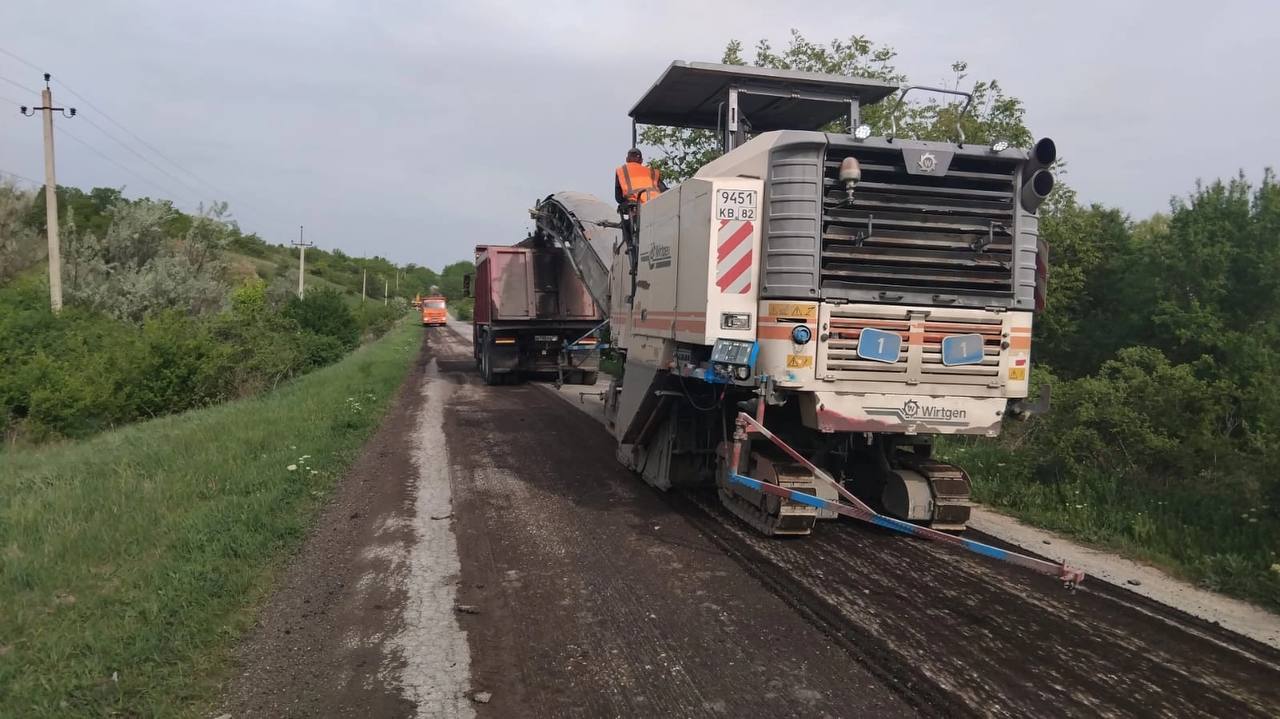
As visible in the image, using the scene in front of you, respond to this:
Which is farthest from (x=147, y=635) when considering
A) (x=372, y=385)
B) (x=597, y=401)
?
(x=372, y=385)

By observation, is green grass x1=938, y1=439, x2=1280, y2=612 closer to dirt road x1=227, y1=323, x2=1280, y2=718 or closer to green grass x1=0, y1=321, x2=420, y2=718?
dirt road x1=227, y1=323, x2=1280, y2=718

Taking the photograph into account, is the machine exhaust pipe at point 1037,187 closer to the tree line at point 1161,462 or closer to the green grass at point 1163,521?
the tree line at point 1161,462

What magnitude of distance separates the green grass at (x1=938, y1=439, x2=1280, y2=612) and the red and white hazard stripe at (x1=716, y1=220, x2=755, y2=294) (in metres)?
3.44

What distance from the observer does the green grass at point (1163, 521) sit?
5.18m

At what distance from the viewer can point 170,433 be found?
11.6m

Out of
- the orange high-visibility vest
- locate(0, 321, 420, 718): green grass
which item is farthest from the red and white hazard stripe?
locate(0, 321, 420, 718): green grass

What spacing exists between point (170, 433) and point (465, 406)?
466 cm

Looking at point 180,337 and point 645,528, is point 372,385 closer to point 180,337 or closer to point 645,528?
point 180,337

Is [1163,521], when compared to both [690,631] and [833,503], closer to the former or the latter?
[833,503]

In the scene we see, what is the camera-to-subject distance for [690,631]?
14.3ft

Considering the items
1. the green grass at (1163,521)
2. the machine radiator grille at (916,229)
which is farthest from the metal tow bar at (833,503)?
the machine radiator grille at (916,229)

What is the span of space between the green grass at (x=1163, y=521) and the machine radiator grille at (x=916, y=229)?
2188 millimetres

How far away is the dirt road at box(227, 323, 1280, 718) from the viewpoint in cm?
359

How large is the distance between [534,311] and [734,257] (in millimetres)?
12646
